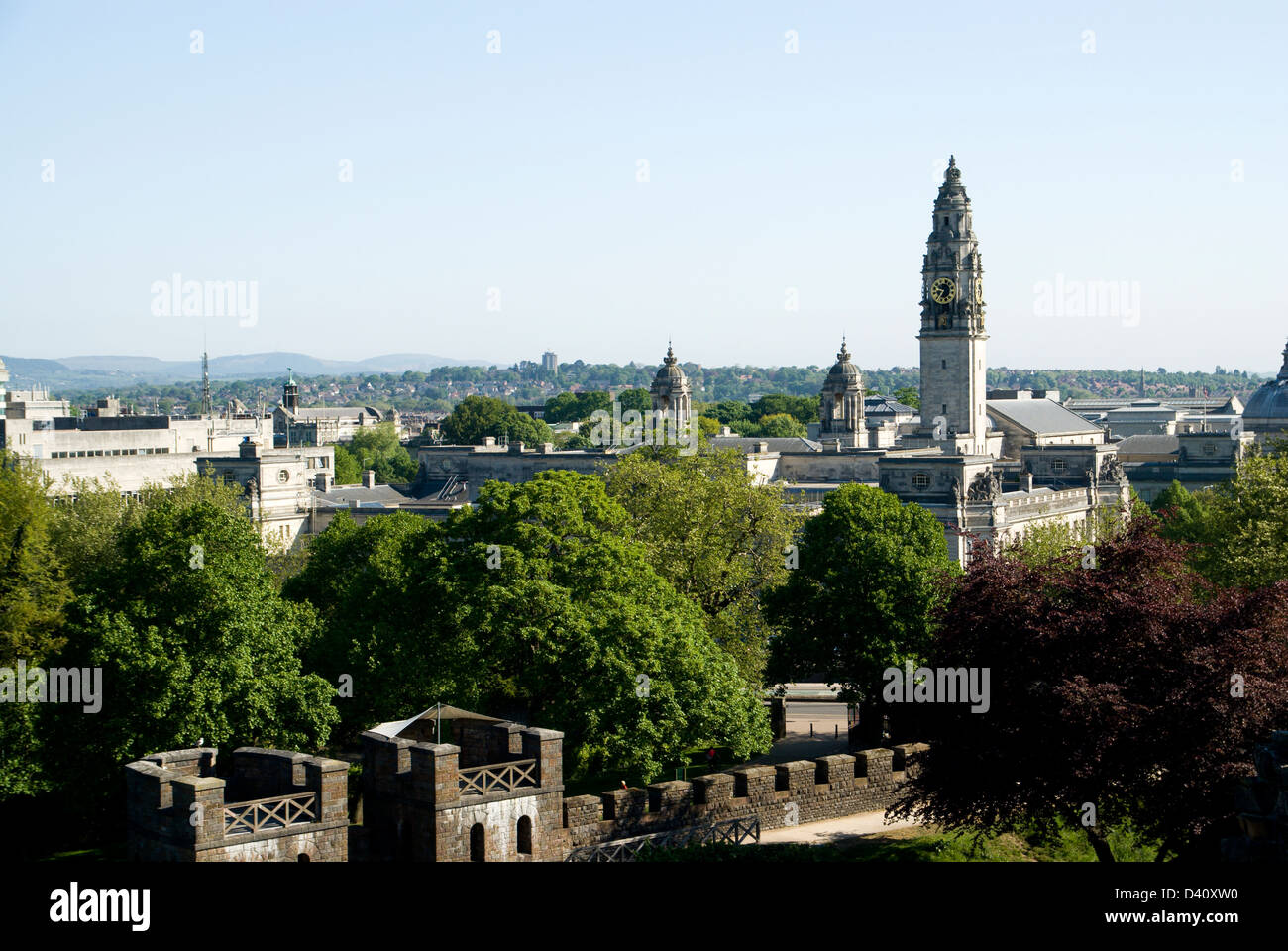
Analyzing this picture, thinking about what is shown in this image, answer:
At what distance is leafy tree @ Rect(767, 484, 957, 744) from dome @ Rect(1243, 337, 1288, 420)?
11623 cm

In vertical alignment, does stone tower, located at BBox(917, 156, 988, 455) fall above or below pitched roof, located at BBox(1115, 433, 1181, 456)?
above

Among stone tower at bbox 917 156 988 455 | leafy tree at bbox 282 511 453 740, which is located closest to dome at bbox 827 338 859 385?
stone tower at bbox 917 156 988 455

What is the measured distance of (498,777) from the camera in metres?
30.8

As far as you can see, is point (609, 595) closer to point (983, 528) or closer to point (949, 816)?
point (949, 816)

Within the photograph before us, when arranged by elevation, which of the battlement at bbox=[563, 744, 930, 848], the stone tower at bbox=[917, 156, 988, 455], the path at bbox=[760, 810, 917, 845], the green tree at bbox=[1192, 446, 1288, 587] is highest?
the stone tower at bbox=[917, 156, 988, 455]

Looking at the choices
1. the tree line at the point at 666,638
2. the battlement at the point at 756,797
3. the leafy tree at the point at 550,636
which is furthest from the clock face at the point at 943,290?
the battlement at the point at 756,797

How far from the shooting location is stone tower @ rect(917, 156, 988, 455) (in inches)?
4491

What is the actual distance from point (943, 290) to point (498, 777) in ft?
292

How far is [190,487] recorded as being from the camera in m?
72.1

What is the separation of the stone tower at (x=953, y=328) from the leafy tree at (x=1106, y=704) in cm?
7742

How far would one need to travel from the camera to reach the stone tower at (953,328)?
374 feet

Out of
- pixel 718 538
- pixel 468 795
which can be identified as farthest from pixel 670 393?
pixel 468 795

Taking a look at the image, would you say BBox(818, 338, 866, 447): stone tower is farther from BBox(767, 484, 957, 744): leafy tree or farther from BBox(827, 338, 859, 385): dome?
BBox(767, 484, 957, 744): leafy tree
